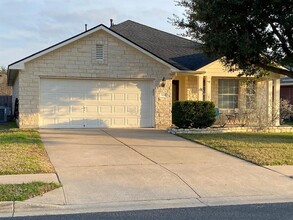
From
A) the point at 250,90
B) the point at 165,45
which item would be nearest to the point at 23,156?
the point at 165,45

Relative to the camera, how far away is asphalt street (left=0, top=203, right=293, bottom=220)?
6.18 m

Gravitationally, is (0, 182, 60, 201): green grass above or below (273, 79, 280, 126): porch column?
below

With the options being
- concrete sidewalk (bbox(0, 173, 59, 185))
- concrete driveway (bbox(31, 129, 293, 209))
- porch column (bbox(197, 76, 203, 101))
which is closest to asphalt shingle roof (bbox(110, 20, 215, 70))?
porch column (bbox(197, 76, 203, 101))

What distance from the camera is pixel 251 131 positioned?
18422 mm

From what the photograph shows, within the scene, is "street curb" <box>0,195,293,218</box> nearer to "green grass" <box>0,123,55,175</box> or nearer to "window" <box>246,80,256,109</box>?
"green grass" <box>0,123,55,175</box>

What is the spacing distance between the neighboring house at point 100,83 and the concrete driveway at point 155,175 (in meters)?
5.06

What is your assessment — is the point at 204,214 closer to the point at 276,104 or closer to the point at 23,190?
the point at 23,190

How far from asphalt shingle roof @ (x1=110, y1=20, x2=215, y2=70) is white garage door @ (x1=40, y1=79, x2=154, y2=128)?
2.61m

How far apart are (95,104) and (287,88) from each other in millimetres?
20234

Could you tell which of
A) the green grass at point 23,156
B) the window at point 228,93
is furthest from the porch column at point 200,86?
the green grass at point 23,156

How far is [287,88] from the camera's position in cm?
3353

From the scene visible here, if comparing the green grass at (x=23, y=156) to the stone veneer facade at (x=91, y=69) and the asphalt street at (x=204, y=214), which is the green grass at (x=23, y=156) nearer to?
the asphalt street at (x=204, y=214)

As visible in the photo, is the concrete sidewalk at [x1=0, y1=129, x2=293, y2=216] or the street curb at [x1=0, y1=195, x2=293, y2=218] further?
the concrete sidewalk at [x1=0, y1=129, x2=293, y2=216]

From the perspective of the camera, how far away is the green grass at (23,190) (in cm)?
685
